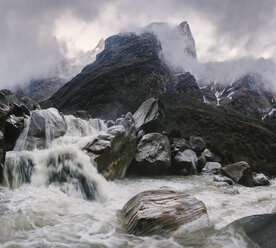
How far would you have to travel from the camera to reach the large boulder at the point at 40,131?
12.6m

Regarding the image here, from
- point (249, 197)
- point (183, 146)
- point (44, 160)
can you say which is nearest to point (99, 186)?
point (44, 160)

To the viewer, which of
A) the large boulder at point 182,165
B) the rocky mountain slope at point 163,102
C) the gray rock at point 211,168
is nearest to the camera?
the large boulder at point 182,165

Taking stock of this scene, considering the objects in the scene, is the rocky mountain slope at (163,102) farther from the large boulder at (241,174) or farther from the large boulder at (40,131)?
the large boulder at (40,131)

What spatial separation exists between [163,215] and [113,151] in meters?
8.07

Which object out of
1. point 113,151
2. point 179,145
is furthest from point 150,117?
point 113,151

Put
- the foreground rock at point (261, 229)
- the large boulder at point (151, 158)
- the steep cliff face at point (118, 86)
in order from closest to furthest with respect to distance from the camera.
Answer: the foreground rock at point (261, 229)
the large boulder at point (151, 158)
the steep cliff face at point (118, 86)

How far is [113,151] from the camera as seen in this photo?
13.6 meters

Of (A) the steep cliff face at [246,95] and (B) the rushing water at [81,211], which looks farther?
(A) the steep cliff face at [246,95]

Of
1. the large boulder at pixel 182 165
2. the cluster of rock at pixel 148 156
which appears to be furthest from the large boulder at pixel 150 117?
the large boulder at pixel 182 165

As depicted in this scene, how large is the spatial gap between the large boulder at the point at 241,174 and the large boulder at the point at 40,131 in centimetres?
1265

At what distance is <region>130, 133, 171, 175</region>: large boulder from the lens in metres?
16.3

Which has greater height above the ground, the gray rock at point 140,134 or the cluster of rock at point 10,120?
the cluster of rock at point 10,120

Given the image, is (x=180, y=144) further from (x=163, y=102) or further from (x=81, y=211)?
(x=163, y=102)

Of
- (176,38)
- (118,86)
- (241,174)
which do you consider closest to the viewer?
(241,174)
